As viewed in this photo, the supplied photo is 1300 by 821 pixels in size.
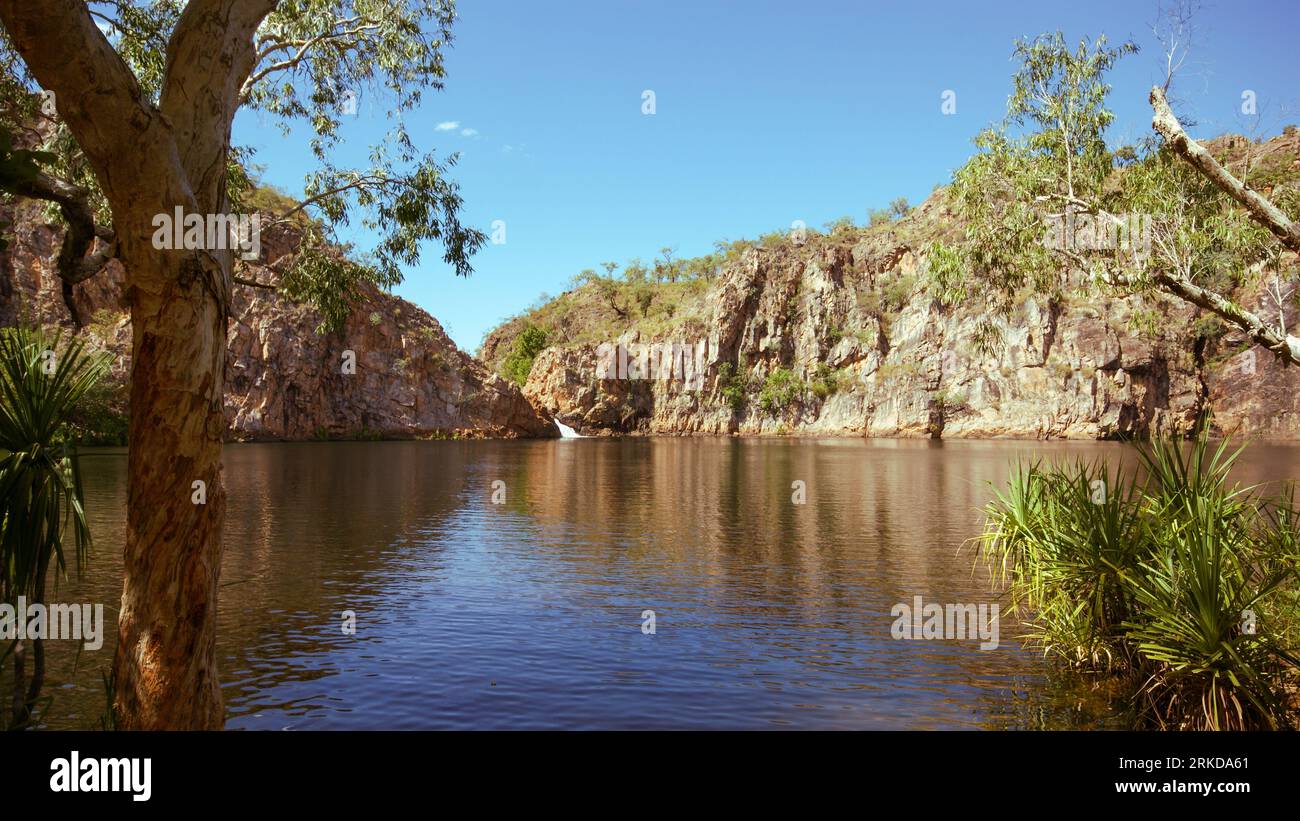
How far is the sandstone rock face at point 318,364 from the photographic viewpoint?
235 ft

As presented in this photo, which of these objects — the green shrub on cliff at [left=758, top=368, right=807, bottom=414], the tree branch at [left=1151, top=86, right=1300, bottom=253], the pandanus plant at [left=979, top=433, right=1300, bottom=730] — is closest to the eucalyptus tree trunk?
the pandanus plant at [left=979, top=433, right=1300, bottom=730]

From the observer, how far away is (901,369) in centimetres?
11906

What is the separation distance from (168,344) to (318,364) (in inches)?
3518

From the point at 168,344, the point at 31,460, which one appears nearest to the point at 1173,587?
the point at 168,344

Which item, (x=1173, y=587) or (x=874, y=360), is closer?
(x=1173, y=587)

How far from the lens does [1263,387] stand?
96062 mm

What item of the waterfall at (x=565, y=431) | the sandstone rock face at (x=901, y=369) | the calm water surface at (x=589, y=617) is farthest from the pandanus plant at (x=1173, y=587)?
the waterfall at (x=565, y=431)

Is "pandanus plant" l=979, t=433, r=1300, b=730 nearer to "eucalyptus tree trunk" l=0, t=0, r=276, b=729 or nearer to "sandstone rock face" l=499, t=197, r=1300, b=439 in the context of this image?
"eucalyptus tree trunk" l=0, t=0, r=276, b=729

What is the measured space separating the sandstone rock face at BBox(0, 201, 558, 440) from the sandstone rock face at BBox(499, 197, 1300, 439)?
1802 cm

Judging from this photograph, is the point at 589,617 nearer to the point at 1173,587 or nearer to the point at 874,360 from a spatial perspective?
the point at 1173,587

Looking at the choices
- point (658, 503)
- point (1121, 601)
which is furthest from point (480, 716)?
point (658, 503)

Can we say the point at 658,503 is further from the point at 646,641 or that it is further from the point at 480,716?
the point at 480,716

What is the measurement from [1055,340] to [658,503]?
297 ft
